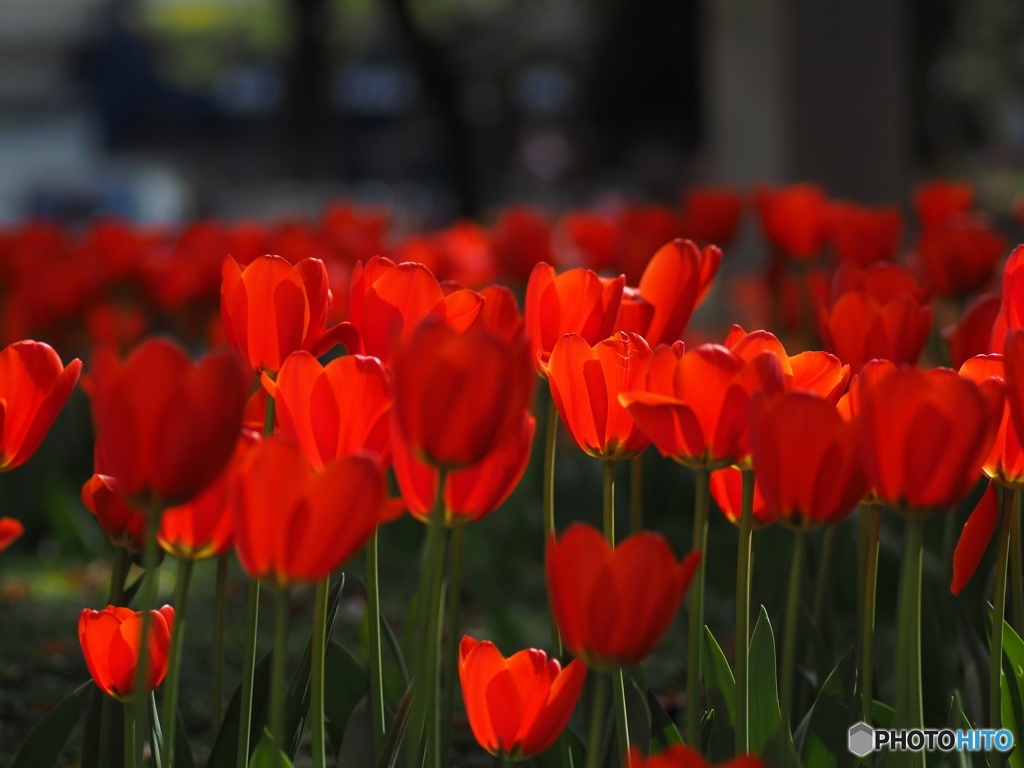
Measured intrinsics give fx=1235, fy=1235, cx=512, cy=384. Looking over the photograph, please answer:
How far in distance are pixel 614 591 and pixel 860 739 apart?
40 cm

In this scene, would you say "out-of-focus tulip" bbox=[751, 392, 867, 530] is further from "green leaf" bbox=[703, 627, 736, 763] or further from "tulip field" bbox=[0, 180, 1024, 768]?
"green leaf" bbox=[703, 627, 736, 763]

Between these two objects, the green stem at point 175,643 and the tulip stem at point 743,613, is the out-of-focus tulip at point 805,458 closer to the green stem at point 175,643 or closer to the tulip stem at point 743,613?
the tulip stem at point 743,613

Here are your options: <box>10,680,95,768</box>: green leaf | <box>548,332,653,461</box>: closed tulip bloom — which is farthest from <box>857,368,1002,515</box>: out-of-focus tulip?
<box>10,680,95,768</box>: green leaf

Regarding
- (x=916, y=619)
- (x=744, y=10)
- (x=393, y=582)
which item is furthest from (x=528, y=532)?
(x=744, y=10)

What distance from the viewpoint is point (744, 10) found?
A: 678 cm

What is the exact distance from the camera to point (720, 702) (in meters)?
1.13

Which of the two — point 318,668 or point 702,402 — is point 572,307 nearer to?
point 702,402

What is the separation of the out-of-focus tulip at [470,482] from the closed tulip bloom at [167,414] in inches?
7.2

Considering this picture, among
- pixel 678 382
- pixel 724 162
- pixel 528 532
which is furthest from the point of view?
pixel 724 162

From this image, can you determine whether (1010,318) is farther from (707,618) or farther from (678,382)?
(707,618)

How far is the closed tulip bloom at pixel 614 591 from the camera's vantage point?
2.60 feet

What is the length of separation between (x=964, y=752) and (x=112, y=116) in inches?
1378

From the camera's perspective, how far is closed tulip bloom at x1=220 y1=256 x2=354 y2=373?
3.53 ft

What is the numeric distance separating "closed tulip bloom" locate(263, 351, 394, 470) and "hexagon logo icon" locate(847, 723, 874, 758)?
49 cm
